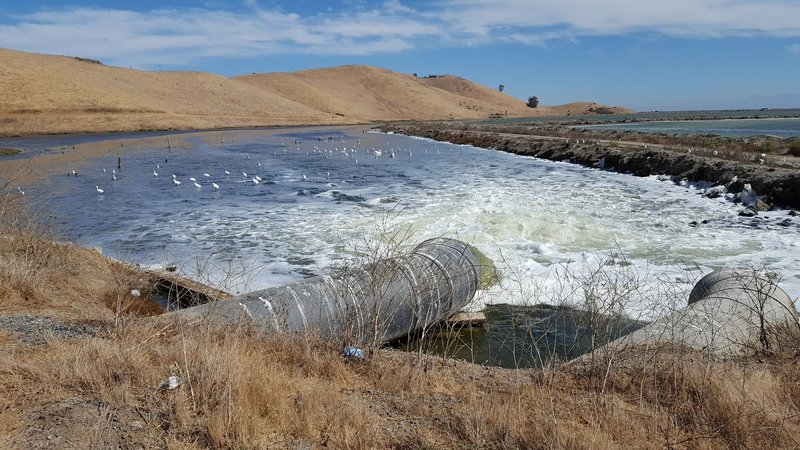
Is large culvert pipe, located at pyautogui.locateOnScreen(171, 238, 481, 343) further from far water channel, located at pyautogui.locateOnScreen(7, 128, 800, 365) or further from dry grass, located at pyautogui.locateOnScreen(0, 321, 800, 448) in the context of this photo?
dry grass, located at pyautogui.locateOnScreen(0, 321, 800, 448)

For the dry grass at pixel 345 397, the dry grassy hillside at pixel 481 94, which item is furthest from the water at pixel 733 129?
the dry grassy hillside at pixel 481 94

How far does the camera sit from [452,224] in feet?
44.7

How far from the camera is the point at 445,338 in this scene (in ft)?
24.1

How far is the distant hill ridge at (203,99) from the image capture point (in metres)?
61.1

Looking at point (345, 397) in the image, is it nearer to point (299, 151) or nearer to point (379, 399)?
point (379, 399)

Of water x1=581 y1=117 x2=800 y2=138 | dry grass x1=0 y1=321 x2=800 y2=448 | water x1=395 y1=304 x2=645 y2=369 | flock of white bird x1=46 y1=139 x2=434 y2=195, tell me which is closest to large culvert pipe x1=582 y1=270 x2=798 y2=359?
dry grass x1=0 y1=321 x2=800 y2=448

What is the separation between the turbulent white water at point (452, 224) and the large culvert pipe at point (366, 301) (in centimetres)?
40

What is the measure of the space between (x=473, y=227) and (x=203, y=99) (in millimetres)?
86256

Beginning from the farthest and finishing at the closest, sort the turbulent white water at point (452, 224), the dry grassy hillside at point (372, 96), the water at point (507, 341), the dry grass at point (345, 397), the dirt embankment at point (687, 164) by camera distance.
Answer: the dry grassy hillside at point (372, 96)
the dirt embankment at point (687, 164)
the turbulent white water at point (452, 224)
the water at point (507, 341)
the dry grass at point (345, 397)

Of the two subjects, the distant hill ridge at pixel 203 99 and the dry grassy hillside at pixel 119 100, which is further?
the distant hill ridge at pixel 203 99

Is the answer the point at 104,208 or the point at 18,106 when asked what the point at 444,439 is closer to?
the point at 104,208

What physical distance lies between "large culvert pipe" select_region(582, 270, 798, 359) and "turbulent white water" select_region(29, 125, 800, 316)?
354 millimetres

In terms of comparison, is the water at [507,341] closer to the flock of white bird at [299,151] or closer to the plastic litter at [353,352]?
the plastic litter at [353,352]

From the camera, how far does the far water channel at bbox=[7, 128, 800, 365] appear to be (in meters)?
8.16
